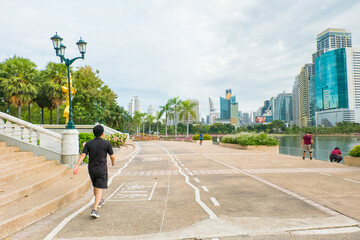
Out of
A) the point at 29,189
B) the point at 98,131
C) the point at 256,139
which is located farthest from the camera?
the point at 256,139

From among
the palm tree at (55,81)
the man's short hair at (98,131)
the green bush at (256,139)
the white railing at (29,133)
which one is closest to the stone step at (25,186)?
the white railing at (29,133)

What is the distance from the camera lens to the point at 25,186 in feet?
19.2

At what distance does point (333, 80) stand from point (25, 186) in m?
207

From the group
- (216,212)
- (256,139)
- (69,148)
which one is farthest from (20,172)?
(256,139)

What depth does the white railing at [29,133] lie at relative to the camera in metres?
9.58

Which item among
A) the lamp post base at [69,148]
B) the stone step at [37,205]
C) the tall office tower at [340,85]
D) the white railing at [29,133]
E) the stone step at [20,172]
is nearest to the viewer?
the stone step at [37,205]

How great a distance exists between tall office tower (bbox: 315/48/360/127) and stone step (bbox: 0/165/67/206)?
658ft

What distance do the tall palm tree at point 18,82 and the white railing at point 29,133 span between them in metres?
32.3

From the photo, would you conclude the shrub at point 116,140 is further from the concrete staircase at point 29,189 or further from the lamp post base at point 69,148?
the concrete staircase at point 29,189

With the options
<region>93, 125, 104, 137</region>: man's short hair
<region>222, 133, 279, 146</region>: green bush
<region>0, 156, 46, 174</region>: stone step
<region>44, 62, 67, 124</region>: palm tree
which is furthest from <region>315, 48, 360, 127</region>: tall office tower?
<region>93, 125, 104, 137</region>: man's short hair

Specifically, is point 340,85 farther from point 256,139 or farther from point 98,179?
point 98,179

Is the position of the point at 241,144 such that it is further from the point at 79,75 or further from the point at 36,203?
the point at 79,75

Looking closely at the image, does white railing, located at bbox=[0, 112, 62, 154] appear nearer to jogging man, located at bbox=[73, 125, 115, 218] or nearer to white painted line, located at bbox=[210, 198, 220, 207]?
jogging man, located at bbox=[73, 125, 115, 218]

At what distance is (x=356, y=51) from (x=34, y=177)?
228481 millimetres
